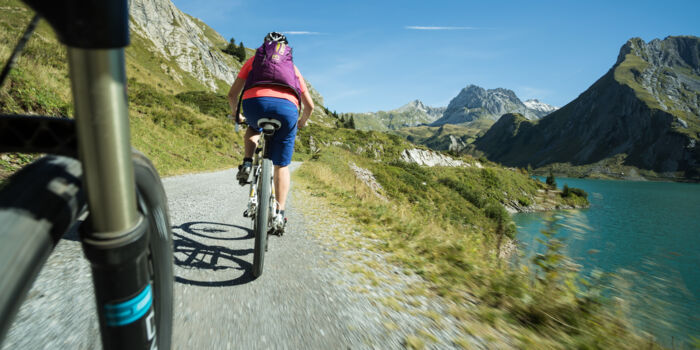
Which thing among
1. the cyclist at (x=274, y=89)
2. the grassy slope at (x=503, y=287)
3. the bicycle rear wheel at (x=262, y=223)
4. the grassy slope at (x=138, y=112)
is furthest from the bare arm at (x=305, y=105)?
the grassy slope at (x=138, y=112)

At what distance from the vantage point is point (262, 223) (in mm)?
2498

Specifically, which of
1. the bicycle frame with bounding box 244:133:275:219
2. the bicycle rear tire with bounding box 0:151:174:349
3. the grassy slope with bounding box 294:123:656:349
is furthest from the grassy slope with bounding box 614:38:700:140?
Result: the bicycle rear tire with bounding box 0:151:174:349

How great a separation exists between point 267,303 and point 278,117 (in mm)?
1656

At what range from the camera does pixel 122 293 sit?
0.71m

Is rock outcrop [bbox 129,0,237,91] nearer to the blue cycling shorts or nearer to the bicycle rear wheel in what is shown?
the blue cycling shorts

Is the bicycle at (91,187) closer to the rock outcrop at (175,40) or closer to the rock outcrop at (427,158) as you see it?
the rock outcrop at (427,158)

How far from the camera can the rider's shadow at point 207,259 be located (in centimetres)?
238

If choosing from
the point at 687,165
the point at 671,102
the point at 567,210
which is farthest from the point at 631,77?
the point at 567,210

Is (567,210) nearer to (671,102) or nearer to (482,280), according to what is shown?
(482,280)

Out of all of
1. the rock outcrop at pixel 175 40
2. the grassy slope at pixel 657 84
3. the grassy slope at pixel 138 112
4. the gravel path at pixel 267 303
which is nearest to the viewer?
the gravel path at pixel 267 303

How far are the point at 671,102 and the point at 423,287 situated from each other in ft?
742

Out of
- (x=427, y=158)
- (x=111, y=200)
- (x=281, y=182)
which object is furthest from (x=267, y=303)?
(x=427, y=158)

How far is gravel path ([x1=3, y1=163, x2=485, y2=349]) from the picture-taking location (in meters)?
1.62

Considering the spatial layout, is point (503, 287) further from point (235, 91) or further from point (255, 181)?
point (235, 91)
